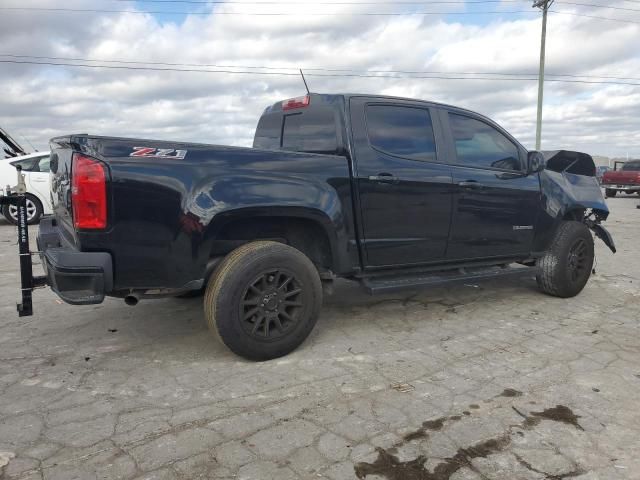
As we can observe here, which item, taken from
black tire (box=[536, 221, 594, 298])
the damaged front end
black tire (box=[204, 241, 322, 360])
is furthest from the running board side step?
the damaged front end

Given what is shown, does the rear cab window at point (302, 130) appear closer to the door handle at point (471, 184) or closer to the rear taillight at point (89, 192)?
the door handle at point (471, 184)

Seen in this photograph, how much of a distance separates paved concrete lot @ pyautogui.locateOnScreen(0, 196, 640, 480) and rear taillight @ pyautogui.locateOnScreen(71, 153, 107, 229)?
3.36 ft

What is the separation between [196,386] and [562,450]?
6.73 feet

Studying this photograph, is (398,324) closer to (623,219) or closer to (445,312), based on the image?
(445,312)

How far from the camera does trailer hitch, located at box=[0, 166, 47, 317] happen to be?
10.8 feet

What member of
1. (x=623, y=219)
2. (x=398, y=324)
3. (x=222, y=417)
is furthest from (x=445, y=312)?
(x=623, y=219)

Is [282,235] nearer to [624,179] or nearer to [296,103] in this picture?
[296,103]

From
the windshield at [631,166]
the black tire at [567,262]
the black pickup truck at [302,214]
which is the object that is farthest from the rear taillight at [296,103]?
the windshield at [631,166]

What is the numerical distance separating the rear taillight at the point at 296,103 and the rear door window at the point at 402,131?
532 mm

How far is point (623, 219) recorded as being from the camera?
14078 millimetres

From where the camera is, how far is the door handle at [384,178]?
396 centimetres

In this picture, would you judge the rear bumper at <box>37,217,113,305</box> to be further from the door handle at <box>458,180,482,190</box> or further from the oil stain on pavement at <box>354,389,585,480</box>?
the door handle at <box>458,180,482,190</box>

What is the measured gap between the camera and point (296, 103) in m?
4.44

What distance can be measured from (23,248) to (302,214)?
1798 mm
